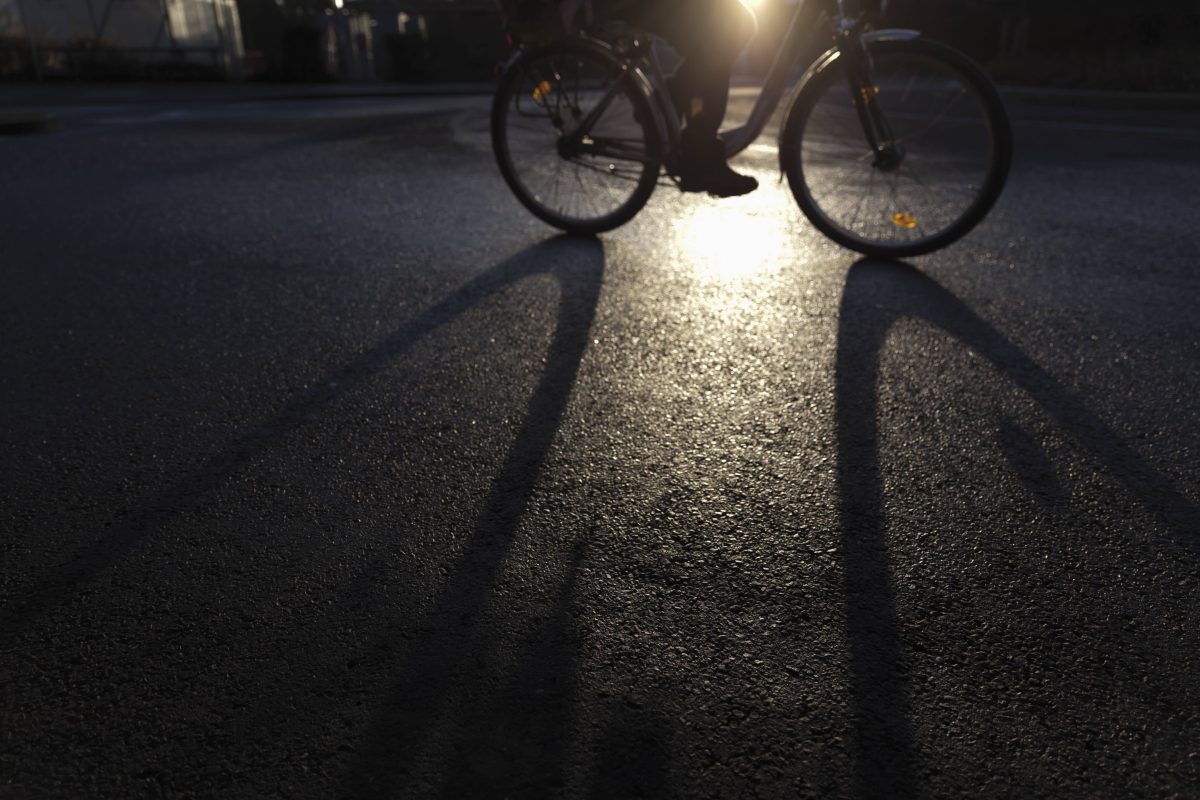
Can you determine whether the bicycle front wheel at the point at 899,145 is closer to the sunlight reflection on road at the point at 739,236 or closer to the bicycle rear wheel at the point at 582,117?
the sunlight reflection on road at the point at 739,236

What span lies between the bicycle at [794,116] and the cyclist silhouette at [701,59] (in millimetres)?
93

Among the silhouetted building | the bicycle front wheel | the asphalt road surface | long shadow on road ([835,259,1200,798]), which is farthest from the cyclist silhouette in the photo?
the silhouetted building

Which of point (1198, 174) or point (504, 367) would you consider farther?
point (1198, 174)

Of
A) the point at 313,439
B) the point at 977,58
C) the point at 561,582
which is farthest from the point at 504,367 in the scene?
the point at 977,58

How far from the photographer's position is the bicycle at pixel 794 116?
4055mm

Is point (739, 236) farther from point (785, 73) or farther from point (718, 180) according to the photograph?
point (785, 73)

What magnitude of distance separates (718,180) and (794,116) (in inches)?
17.4

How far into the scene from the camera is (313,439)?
251 centimetres

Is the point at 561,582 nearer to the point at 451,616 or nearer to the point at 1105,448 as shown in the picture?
the point at 451,616

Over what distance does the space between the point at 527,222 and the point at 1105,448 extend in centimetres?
344

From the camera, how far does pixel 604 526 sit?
2043mm

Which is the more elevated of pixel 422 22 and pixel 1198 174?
pixel 422 22

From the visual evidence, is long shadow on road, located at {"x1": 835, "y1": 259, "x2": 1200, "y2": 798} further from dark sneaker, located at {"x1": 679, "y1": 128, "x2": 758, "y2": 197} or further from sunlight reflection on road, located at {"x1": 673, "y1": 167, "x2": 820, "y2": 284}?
dark sneaker, located at {"x1": 679, "y1": 128, "x2": 758, "y2": 197}

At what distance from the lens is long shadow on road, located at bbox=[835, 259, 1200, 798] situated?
1452 millimetres
